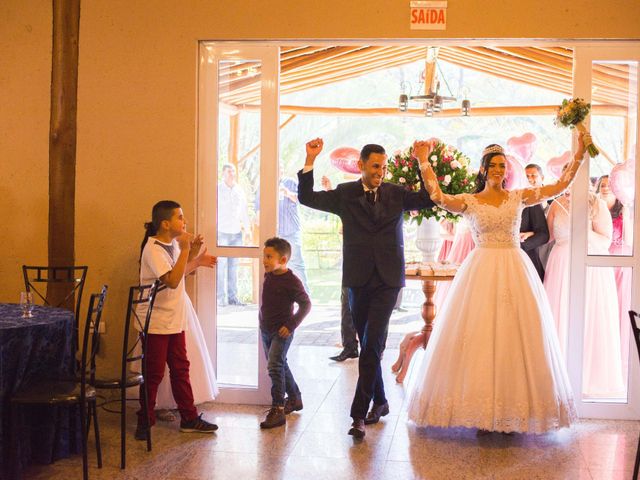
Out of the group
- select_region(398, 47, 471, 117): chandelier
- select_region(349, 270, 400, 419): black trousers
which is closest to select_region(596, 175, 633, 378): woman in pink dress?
select_region(349, 270, 400, 419): black trousers

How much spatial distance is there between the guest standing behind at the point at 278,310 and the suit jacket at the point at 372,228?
34cm

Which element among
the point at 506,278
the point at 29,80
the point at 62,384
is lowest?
the point at 62,384

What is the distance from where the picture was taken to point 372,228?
4.62 m

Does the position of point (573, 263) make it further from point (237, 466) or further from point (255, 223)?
point (237, 466)

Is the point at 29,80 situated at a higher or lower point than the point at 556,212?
higher

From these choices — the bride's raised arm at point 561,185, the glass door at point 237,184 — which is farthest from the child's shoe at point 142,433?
the bride's raised arm at point 561,185

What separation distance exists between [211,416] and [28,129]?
233 cm

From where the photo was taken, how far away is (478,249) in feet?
15.6

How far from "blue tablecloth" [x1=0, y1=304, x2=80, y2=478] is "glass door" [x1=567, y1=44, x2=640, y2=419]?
3122 mm

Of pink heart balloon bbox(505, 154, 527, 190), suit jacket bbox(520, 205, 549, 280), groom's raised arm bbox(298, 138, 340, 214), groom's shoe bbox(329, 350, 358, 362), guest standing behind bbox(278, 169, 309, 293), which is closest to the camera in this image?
groom's raised arm bbox(298, 138, 340, 214)

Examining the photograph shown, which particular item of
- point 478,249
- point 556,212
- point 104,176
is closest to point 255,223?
point 104,176

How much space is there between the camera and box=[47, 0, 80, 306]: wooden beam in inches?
211

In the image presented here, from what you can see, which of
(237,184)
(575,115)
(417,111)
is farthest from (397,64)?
(575,115)

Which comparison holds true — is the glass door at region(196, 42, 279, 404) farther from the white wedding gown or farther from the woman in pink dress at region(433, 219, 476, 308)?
the woman in pink dress at region(433, 219, 476, 308)
